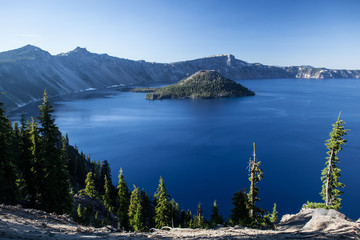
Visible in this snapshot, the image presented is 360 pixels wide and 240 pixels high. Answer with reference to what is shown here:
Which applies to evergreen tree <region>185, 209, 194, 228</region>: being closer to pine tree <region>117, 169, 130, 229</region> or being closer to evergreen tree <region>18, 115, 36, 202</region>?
pine tree <region>117, 169, 130, 229</region>

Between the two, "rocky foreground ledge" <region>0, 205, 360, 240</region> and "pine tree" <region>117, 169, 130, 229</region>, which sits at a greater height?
"rocky foreground ledge" <region>0, 205, 360, 240</region>

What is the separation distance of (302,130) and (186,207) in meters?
88.7

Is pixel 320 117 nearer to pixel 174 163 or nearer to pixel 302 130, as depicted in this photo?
pixel 302 130

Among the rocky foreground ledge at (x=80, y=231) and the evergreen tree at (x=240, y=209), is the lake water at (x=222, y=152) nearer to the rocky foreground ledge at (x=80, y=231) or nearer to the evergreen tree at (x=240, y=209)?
the evergreen tree at (x=240, y=209)

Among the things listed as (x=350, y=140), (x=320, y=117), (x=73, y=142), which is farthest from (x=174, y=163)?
(x=320, y=117)

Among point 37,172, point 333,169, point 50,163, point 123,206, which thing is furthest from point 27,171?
point 333,169

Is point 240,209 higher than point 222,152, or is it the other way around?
point 240,209

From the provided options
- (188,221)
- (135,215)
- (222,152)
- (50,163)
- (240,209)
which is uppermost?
(50,163)

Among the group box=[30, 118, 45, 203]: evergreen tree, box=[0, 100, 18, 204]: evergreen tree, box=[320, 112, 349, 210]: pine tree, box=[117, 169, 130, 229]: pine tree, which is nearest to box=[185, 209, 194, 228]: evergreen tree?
box=[117, 169, 130, 229]: pine tree

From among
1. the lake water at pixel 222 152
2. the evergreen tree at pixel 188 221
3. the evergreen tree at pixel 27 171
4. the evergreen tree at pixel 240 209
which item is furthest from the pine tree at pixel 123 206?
the lake water at pixel 222 152

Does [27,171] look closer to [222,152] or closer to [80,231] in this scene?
[80,231]

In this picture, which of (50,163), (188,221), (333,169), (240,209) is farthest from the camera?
(188,221)

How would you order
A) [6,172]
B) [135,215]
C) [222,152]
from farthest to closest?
1. [222,152]
2. [135,215]
3. [6,172]

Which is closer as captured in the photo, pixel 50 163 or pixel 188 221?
pixel 50 163
